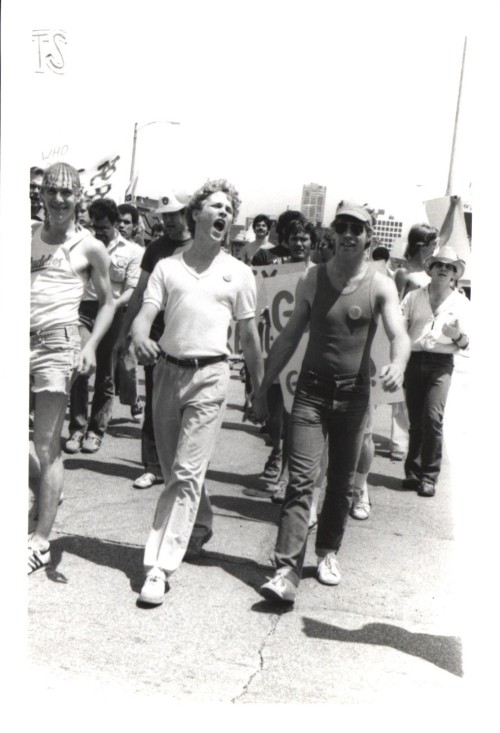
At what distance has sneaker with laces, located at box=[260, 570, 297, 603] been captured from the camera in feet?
16.4

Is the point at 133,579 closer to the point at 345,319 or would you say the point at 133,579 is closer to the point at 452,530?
the point at 345,319

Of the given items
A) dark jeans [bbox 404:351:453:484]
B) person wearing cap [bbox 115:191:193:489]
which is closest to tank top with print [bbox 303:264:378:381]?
person wearing cap [bbox 115:191:193:489]

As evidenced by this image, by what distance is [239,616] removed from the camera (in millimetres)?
4910

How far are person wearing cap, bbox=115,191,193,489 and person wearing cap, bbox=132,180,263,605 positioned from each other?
1.20 m

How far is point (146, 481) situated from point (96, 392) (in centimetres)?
170

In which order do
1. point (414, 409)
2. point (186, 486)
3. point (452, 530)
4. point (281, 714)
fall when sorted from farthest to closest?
1. point (414, 409)
2. point (452, 530)
3. point (186, 486)
4. point (281, 714)

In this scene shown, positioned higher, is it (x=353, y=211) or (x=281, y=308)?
(x=353, y=211)

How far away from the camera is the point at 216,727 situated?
361 centimetres

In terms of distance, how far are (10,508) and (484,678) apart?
1697 mm

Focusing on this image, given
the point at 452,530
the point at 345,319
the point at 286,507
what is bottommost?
the point at 452,530

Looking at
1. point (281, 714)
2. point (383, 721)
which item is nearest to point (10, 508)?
point (281, 714)

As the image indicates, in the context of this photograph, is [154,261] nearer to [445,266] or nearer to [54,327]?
[54,327]

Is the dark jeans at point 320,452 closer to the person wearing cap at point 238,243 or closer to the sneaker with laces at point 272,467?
the sneaker with laces at point 272,467

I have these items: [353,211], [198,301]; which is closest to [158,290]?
[198,301]
